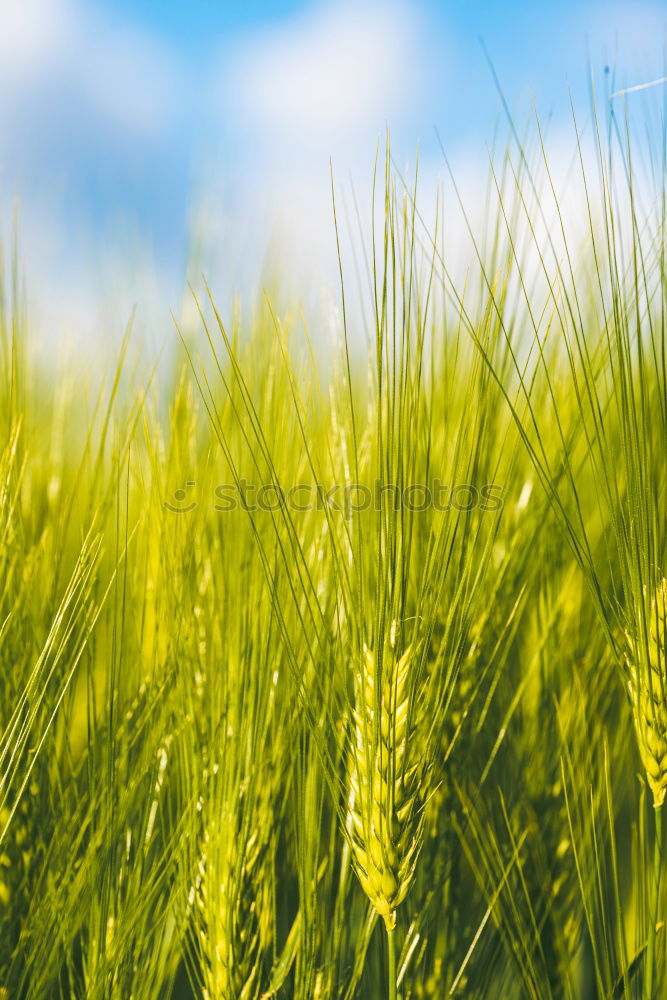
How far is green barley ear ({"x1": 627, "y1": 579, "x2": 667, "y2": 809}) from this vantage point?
1.67ft

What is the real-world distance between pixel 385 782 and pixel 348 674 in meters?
0.09

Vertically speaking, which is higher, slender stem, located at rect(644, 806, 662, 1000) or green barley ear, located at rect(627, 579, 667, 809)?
green barley ear, located at rect(627, 579, 667, 809)

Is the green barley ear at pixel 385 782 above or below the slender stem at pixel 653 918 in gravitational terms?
above

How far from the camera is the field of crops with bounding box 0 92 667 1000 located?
1.70 feet

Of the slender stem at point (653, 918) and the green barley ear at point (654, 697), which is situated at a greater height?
the green barley ear at point (654, 697)

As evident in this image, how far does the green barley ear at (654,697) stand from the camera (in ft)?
1.67

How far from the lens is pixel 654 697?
1.70 ft

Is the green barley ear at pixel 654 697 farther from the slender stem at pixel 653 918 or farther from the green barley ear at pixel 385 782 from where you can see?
the green barley ear at pixel 385 782

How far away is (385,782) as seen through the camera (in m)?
0.51

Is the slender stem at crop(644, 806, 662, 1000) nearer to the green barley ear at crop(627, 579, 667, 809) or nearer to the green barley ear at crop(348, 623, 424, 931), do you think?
the green barley ear at crop(627, 579, 667, 809)

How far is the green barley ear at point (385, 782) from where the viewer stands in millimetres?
510

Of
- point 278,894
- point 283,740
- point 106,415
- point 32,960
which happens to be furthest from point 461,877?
point 106,415

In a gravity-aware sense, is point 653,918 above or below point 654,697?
below

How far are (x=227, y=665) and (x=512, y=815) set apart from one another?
1.02ft
